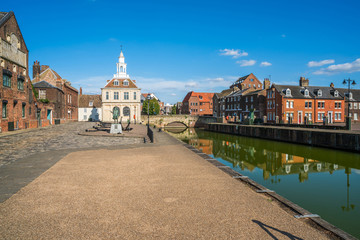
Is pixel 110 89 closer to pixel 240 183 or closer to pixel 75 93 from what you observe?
pixel 75 93

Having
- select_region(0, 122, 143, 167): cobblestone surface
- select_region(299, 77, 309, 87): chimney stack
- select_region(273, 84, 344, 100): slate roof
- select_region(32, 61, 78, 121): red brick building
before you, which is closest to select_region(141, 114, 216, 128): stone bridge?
select_region(32, 61, 78, 121): red brick building

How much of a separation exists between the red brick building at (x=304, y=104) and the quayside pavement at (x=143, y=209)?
46993mm

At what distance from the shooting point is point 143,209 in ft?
16.9

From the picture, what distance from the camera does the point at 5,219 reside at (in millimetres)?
4656

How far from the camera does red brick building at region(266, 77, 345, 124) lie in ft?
164

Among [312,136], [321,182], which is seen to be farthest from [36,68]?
[321,182]

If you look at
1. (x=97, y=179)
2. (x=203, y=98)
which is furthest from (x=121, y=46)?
(x=97, y=179)

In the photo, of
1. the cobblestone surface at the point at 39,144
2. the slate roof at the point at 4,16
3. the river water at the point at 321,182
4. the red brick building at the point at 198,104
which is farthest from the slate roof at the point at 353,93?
the slate roof at the point at 4,16

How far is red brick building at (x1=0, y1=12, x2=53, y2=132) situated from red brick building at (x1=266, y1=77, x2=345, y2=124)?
147 ft

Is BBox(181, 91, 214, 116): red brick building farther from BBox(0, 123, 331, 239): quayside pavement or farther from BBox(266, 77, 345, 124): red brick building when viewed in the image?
BBox(0, 123, 331, 239): quayside pavement

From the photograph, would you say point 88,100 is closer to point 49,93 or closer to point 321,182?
point 49,93

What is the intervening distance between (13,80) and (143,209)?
29.7 metres

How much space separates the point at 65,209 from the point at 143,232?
2109 mm

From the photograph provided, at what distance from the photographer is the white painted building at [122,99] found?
55594mm
